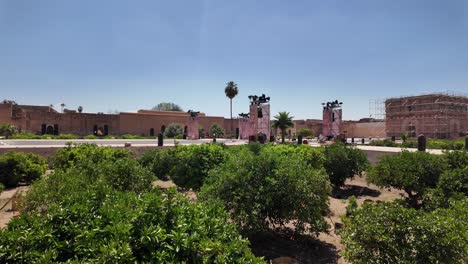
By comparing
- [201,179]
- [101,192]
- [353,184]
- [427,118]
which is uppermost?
[427,118]

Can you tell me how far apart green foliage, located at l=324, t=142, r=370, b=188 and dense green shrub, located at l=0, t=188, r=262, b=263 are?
8.82 meters

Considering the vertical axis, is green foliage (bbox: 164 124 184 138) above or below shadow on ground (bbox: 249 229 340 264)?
above

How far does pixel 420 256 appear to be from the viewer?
3.38m

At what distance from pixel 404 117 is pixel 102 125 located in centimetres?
4217

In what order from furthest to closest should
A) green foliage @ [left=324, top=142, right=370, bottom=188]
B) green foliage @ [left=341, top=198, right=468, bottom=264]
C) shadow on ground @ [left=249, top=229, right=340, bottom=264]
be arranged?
green foliage @ [left=324, top=142, right=370, bottom=188] → shadow on ground @ [left=249, top=229, right=340, bottom=264] → green foliage @ [left=341, top=198, right=468, bottom=264]

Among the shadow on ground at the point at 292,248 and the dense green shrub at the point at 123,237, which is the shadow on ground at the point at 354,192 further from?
the dense green shrub at the point at 123,237

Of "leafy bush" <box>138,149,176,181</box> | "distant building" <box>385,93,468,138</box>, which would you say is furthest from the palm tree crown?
"leafy bush" <box>138,149,176,181</box>

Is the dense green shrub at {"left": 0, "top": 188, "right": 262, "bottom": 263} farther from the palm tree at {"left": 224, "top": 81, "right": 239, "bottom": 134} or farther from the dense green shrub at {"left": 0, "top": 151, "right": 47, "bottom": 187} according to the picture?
the palm tree at {"left": 224, "top": 81, "right": 239, "bottom": 134}

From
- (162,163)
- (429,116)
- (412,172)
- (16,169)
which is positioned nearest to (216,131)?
(429,116)

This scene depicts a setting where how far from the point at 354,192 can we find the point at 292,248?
6305mm

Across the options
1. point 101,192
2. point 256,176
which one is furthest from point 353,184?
point 101,192

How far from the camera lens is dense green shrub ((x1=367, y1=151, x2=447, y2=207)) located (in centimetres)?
816

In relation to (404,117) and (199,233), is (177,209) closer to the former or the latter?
(199,233)

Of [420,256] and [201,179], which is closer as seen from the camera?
[420,256]
